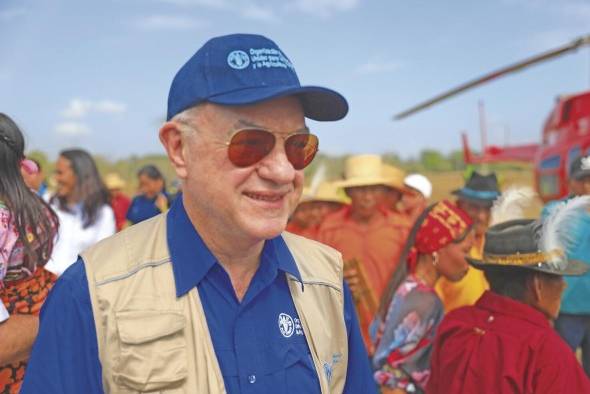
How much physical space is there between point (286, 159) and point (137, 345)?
1.84 feet

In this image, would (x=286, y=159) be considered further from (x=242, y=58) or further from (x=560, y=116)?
(x=560, y=116)

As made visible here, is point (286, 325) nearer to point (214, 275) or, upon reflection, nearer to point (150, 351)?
point (214, 275)

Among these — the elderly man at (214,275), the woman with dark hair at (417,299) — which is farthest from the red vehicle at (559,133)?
the elderly man at (214,275)

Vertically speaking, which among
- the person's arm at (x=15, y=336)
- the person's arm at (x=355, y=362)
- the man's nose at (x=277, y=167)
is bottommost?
A: the person's arm at (x=355, y=362)

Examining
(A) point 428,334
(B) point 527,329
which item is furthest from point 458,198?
(B) point 527,329

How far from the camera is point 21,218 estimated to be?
2148 mm

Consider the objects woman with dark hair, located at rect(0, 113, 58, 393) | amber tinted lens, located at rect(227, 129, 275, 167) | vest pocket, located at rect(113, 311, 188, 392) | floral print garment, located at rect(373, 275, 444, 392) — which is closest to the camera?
vest pocket, located at rect(113, 311, 188, 392)

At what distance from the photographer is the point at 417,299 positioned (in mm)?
2994

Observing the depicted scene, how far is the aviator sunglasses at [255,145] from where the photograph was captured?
1426 mm

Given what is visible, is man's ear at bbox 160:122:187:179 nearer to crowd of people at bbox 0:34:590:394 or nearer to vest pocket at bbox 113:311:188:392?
crowd of people at bbox 0:34:590:394

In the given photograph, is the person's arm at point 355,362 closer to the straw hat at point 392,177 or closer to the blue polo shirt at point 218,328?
the blue polo shirt at point 218,328

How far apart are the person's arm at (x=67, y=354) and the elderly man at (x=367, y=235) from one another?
275cm

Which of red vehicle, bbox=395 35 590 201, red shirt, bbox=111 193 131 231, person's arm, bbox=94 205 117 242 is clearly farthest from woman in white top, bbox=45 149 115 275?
red vehicle, bbox=395 35 590 201

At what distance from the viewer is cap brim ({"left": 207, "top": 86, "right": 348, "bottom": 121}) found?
54.9 inches
